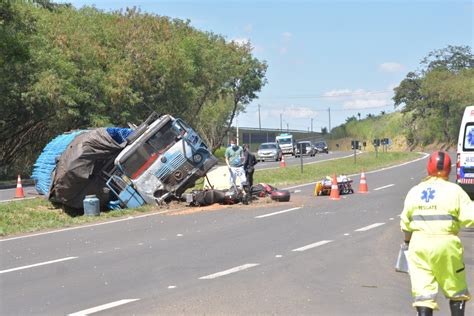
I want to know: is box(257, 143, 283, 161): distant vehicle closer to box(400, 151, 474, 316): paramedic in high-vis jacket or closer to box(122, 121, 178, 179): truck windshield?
box(122, 121, 178, 179): truck windshield

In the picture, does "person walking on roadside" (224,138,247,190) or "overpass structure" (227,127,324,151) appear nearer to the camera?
"person walking on roadside" (224,138,247,190)

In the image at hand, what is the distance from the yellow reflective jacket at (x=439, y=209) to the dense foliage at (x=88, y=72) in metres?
25.6

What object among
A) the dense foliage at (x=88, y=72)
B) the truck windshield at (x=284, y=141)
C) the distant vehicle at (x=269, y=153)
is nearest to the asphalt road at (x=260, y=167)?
the distant vehicle at (x=269, y=153)

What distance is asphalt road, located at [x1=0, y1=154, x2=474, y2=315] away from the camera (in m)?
7.58

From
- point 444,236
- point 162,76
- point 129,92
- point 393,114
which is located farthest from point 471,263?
point 393,114

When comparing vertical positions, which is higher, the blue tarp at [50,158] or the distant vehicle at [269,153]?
the blue tarp at [50,158]

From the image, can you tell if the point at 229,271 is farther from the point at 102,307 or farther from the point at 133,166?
the point at 133,166

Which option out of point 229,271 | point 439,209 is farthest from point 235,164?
point 439,209

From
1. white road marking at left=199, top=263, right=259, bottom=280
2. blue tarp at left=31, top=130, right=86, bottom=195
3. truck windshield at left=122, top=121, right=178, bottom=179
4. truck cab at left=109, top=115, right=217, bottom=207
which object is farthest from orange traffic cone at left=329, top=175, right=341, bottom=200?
white road marking at left=199, top=263, right=259, bottom=280

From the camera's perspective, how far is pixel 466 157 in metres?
17.4

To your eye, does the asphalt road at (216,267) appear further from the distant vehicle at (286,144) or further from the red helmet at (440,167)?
the distant vehicle at (286,144)

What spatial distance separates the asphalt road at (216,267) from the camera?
24.9ft

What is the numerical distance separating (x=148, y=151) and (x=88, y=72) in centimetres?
2373

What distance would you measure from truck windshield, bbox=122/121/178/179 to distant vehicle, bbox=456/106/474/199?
774 centimetres
